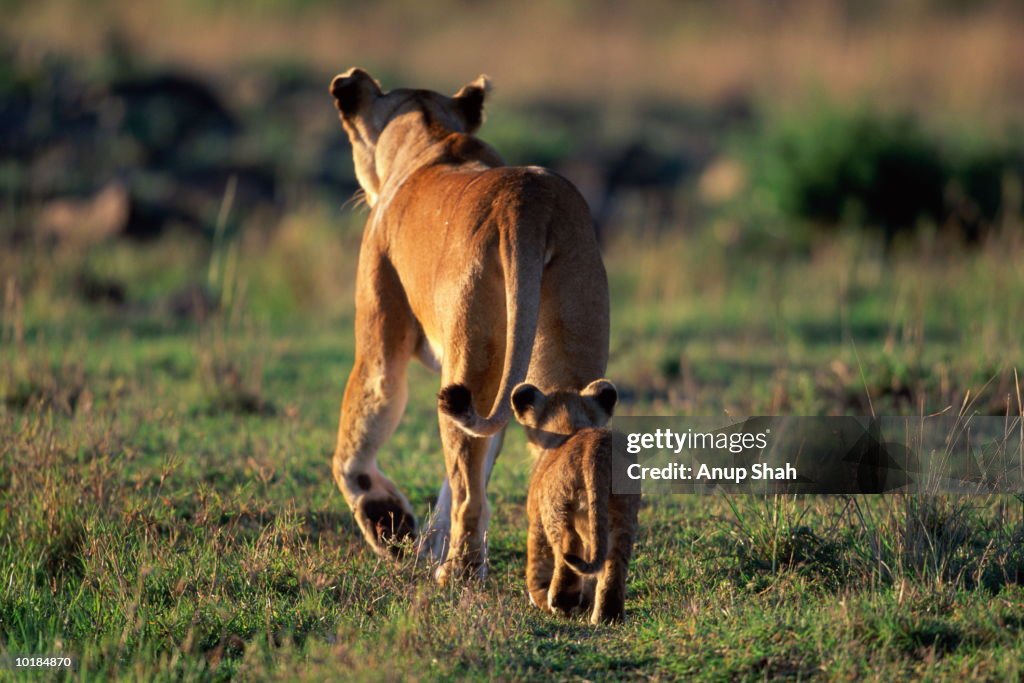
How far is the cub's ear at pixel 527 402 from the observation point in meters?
4.15

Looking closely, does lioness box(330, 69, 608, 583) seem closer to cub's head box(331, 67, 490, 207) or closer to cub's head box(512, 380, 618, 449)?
cub's head box(512, 380, 618, 449)

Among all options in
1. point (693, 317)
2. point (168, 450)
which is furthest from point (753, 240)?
point (168, 450)

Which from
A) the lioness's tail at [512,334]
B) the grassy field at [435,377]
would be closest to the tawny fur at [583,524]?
the grassy field at [435,377]

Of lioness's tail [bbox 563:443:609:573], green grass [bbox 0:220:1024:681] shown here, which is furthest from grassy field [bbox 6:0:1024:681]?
lioness's tail [bbox 563:443:609:573]

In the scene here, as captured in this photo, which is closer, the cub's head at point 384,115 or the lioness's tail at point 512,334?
the lioness's tail at point 512,334

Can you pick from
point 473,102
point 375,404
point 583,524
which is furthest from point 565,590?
point 473,102

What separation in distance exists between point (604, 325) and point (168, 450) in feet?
9.26

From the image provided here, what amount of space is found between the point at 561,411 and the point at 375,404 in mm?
1011

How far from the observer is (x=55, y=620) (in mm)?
4410

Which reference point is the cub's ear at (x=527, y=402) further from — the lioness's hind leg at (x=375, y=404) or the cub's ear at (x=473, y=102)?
the cub's ear at (x=473, y=102)

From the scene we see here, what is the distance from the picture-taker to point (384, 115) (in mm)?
6027

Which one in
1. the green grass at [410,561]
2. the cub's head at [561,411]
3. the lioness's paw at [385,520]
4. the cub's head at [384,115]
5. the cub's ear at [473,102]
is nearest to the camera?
the green grass at [410,561]

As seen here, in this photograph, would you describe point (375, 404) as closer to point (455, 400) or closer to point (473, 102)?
point (455, 400)

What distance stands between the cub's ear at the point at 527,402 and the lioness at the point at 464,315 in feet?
0.14
